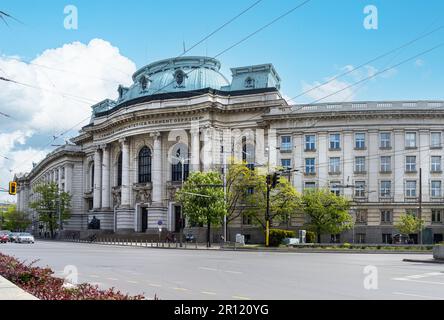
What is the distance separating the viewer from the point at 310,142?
208 feet

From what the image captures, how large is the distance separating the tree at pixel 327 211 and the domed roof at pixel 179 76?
1002 inches

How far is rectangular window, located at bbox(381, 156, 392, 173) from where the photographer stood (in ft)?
201

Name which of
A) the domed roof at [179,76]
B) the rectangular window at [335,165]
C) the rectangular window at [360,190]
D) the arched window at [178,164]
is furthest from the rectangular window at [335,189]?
the domed roof at [179,76]

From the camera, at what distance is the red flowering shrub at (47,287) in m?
10.1

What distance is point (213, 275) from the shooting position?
20.1m

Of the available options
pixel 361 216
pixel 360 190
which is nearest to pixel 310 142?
pixel 360 190

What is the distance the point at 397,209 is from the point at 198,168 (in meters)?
25.3

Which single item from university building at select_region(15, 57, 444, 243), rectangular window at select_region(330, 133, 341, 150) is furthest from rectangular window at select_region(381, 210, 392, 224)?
rectangular window at select_region(330, 133, 341, 150)

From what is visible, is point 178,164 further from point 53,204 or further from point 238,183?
point 53,204

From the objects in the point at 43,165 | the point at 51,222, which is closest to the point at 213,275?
the point at 51,222

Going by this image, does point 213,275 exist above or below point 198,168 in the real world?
below
